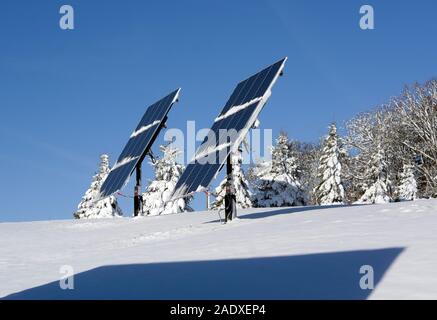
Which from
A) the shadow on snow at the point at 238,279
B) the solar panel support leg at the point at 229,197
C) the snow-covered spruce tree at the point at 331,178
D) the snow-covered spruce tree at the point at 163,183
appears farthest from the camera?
the snow-covered spruce tree at the point at 331,178

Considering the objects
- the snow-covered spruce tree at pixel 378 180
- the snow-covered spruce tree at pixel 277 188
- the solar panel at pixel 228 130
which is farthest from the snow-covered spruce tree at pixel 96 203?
the solar panel at pixel 228 130

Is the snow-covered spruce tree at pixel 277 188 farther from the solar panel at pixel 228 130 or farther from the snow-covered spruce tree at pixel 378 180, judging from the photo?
the solar panel at pixel 228 130

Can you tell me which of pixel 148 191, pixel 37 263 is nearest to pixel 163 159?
pixel 148 191

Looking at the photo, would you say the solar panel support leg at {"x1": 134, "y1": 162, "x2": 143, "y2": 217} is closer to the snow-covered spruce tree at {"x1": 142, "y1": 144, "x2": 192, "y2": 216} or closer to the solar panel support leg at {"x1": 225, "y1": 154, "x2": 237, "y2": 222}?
the solar panel support leg at {"x1": 225, "y1": 154, "x2": 237, "y2": 222}

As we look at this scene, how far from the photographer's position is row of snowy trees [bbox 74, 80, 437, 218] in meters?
48.5

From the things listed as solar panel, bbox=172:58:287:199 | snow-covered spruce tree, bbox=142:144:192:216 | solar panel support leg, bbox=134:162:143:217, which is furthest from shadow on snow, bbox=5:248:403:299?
snow-covered spruce tree, bbox=142:144:192:216

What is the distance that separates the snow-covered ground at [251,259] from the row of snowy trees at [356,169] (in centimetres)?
3032

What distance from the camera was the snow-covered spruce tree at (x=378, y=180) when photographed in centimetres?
5066

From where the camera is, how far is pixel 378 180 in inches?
2015

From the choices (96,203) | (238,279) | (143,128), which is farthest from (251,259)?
(96,203)

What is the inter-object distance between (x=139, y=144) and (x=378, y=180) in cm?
3081

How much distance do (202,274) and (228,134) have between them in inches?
333

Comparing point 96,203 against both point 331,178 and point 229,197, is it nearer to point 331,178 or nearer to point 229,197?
point 331,178

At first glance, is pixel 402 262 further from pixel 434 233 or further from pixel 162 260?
pixel 162 260
